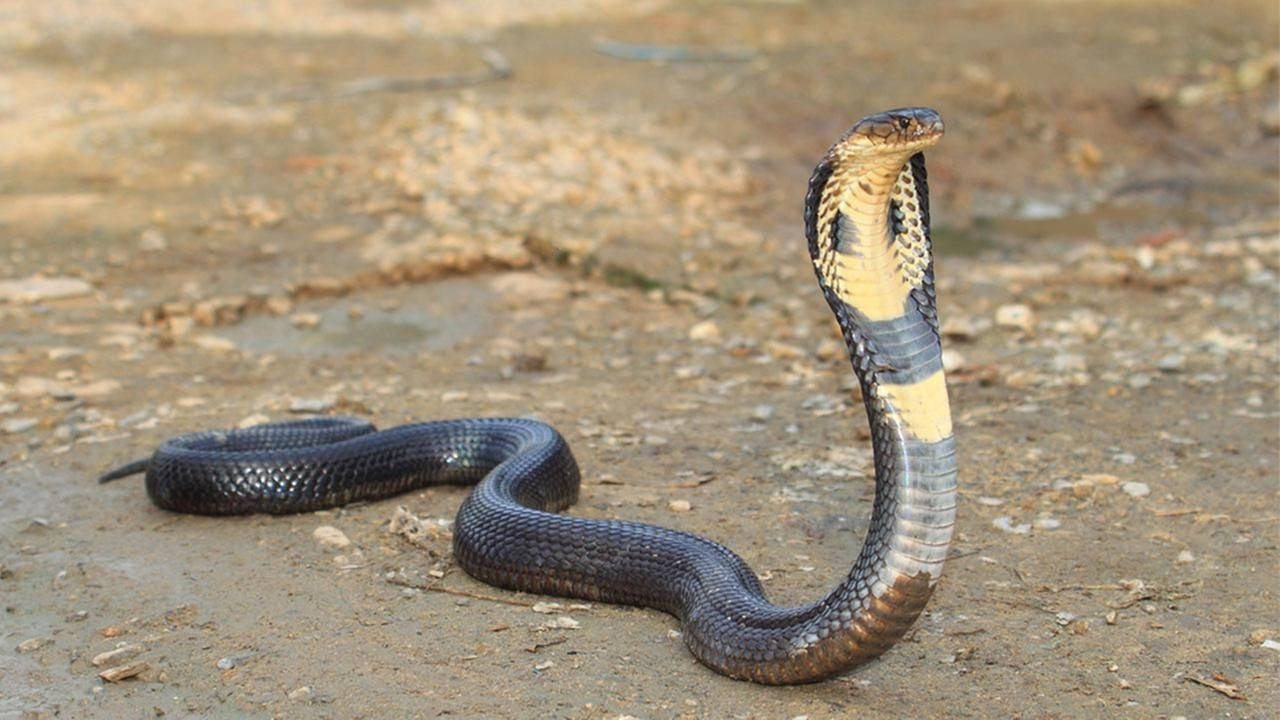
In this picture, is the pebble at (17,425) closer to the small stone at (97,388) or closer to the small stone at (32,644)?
the small stone at (97,388)

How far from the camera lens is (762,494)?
5.34 meters

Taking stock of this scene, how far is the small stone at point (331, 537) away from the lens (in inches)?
194

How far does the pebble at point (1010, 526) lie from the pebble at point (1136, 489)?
46 cm

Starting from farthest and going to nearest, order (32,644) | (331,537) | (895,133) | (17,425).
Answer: (17,425)
(331,537)
(32,644)
(895,133)

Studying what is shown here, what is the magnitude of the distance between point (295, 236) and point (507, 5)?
707cm

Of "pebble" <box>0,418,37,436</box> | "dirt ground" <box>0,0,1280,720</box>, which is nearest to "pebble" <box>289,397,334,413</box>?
"dirt ground" <box>0,0,1280,720</box>

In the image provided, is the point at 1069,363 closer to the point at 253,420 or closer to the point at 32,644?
the point at 253,420

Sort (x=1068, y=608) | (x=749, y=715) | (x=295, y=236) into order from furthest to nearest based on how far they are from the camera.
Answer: (x=295, y=236), (x=1068, y=608), (x=749, y=715)

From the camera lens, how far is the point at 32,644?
4160 millimetres

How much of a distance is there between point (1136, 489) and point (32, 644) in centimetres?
358

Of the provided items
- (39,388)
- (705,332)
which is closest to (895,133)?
(705,332)

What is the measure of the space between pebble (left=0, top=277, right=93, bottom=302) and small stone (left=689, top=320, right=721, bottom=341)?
3176 mm

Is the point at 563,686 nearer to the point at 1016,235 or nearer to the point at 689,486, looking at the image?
the point at 689,486

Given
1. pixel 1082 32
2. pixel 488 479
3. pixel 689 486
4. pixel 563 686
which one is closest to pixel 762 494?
pixel 689 486
